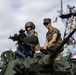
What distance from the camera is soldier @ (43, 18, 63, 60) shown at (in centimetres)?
1104

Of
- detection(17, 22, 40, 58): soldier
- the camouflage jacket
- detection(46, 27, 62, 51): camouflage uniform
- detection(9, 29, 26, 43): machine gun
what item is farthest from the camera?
the camouflage jacket

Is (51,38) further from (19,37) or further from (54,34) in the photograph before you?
(19,37)

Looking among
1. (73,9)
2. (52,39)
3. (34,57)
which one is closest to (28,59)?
(34,57)

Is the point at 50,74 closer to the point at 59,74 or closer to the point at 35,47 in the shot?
the point at 59,74

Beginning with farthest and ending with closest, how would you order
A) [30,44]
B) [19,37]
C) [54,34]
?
[54,34] < [30,44] < [19,37]

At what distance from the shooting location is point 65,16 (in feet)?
178

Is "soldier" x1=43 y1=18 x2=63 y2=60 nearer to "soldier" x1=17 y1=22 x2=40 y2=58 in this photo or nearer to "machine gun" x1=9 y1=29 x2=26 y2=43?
"soldier" x1=17 y1=22 x2=40 y2=58

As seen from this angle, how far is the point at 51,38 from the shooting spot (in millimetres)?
11422

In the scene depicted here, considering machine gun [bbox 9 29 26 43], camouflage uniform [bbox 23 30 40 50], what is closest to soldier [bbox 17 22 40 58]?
camouflage uniform [bbox 23 30 40 50]

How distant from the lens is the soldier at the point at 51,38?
11.0m

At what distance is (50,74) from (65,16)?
44802mm

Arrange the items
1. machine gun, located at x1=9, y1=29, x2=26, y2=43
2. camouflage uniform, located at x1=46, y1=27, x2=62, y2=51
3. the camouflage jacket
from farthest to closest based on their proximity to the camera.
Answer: the camouflage jacket
camouflage uniform, located at x1=46, y1=27, x2=62, y2=51
machine gun, located at x1=9, y1=29, x2=26, y2=43

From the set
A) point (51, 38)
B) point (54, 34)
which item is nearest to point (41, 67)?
point (54, 34)

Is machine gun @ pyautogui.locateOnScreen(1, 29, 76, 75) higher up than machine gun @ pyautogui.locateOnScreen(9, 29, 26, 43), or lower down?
lower down
